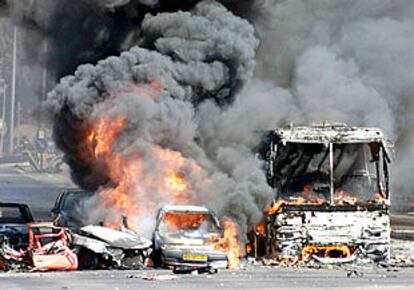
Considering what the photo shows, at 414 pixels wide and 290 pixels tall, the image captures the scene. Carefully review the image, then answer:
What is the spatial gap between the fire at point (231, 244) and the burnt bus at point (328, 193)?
667 millimetres

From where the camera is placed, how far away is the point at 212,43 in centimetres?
2142

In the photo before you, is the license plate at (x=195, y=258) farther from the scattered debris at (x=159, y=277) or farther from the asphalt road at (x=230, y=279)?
the scattered debris at (x=159, y=277)

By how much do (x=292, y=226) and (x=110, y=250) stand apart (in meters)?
3.61

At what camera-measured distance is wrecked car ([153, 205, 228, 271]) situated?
650 inches

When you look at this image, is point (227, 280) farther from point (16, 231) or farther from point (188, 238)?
point (16, 231)

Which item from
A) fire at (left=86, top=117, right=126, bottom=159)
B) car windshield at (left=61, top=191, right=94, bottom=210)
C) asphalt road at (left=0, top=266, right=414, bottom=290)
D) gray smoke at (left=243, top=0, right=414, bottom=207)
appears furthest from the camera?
gray smoke at (left=243, top=0, right=414, bottom=207)

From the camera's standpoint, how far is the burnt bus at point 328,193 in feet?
57.5

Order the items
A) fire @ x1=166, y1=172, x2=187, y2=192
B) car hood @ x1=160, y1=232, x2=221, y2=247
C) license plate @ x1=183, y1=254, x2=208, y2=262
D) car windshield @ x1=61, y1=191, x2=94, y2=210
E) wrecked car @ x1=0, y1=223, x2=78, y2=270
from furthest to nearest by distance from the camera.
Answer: car windshield @ x1=61, y1=191, x2=94, y2=210 < fire @ x1=166, y1=172, x2=187, y2=192 < car hood @ x1=160, y1=232, x2=221, y2=247 < wrecked car @ x1=0, y1=223, x2=78, y2=270 < license plate @ x1=183, y1=254, x2=208, y2=262

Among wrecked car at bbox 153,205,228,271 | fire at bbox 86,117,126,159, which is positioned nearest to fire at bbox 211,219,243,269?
wrecked car at bbox 153,205,228,271

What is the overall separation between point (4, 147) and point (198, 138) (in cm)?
5763

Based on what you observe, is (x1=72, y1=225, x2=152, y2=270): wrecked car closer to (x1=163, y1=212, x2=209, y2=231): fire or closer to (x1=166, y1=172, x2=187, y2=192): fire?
(x1=163, y1=212, x2=209, y2=231): fire

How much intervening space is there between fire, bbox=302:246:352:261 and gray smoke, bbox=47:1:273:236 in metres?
1.62

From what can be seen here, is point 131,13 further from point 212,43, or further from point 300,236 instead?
point 300,236

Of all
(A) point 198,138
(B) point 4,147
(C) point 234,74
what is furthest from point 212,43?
(B) point 4,147
